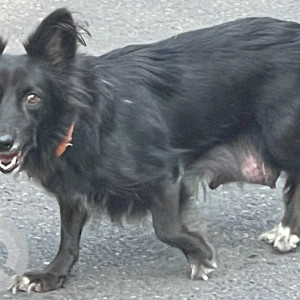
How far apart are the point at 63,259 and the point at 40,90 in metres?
0.76

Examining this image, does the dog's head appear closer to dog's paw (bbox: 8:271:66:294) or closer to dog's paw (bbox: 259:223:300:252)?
dog's paw (bbox: 8:271:66:294)

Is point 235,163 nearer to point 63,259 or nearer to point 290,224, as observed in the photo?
point 290,224

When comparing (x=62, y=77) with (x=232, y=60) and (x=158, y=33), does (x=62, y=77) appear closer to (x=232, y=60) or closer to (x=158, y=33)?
(x=232, y=60)

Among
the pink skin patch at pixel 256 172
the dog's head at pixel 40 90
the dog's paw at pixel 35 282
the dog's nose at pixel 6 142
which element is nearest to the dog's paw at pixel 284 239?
the pink skin patch at pixel 256 172

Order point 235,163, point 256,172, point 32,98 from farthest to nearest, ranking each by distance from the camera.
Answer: point 256,172, point 235,163, point 32,98

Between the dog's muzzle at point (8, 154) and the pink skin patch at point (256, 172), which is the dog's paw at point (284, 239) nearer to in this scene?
the pink skin patch at point (256, 172)

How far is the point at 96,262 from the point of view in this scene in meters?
4.37

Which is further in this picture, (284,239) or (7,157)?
(284,239)

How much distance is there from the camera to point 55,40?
388 centimetres

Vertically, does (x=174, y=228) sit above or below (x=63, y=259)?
above

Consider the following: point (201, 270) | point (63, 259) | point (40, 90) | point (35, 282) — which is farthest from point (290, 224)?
point (40, 90)

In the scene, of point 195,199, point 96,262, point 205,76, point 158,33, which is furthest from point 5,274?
point 158,33

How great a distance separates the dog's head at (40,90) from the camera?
3754mm

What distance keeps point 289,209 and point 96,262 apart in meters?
0.82
